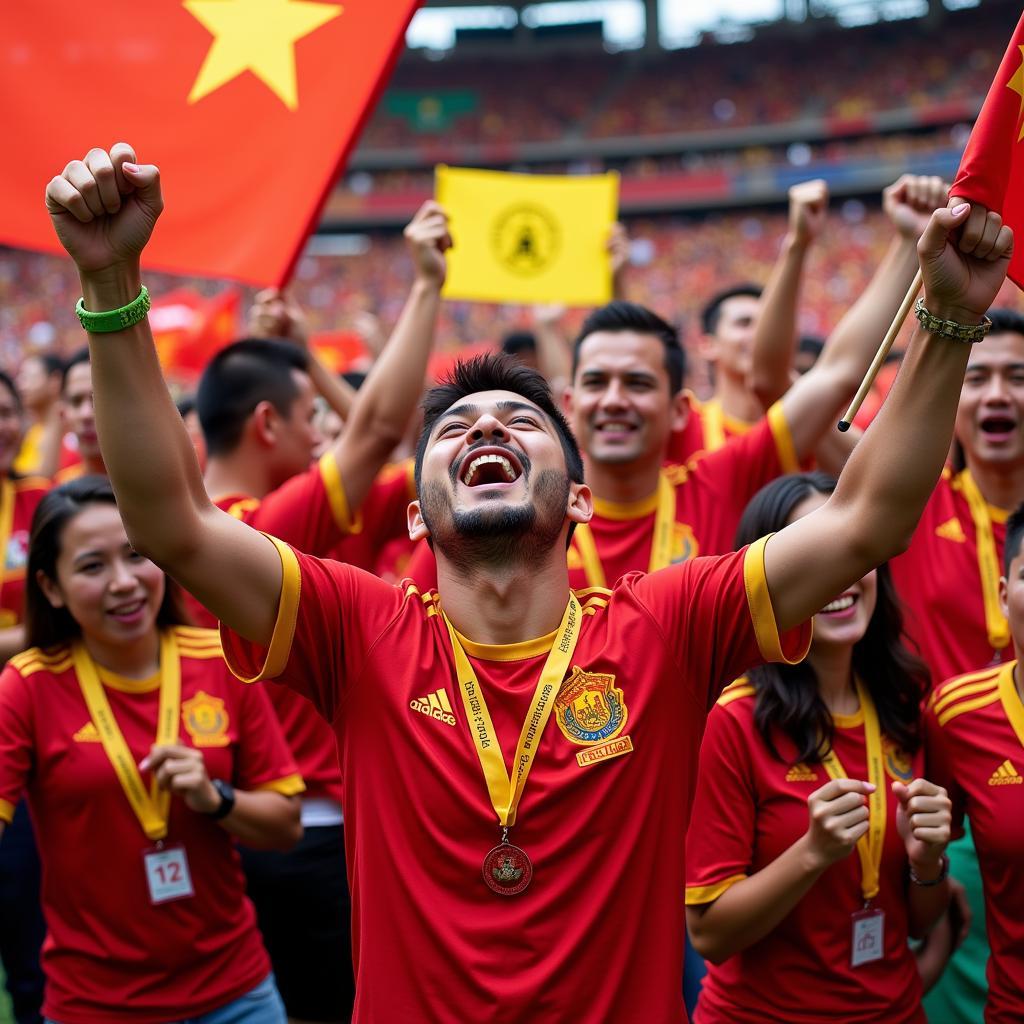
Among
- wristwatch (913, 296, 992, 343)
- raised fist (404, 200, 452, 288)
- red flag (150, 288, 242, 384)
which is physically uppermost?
red flag (150, 288, 242, 384)

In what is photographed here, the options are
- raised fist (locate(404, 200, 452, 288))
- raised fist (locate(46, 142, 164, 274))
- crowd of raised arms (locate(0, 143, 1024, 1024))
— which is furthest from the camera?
raised fist (locate(404, 200, 452, 288))

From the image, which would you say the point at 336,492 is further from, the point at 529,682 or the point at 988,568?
the point at 988,568

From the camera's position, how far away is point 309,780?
3.84 metres

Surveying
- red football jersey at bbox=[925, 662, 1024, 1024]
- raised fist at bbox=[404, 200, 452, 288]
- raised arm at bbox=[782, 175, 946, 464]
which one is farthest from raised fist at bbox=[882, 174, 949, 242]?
raised fist at bbox=[404, 200, 452, 288]

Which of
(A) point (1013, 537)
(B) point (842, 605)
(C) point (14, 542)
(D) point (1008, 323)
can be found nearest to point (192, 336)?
(C) point (14, 542)

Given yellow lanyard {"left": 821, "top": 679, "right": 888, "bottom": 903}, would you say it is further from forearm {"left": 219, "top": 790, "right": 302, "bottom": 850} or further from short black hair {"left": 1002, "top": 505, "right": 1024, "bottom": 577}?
forearm {"left": 219, "top": 790, "right": 302, "bottom": 850}

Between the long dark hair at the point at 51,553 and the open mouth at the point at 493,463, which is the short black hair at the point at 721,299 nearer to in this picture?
the long dark hair at the point at 51,553

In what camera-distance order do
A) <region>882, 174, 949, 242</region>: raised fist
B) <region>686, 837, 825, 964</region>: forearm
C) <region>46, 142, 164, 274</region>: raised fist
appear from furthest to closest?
<region>882, 174, 949, 242</region>: raised fist < <region>686, 837, 825, 964</region>: forearm < <region>46, 142, 164, 274</region>: raised fist

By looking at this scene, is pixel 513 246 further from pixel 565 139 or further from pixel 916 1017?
pixel 565 139

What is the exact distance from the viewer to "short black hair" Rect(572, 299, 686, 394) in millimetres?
4066

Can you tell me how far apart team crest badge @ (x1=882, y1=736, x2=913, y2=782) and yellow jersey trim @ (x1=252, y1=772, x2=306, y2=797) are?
5.16ft

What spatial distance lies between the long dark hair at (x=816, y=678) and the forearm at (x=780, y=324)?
3.44 ft

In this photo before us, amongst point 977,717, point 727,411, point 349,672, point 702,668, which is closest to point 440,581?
point 349,672

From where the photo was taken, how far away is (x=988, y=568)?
375cm
